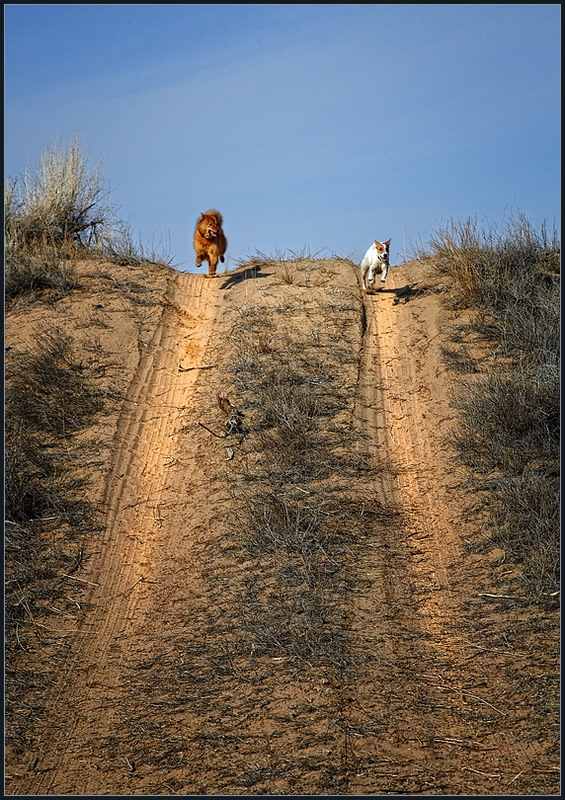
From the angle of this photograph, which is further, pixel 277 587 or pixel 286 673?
pixel 277 587

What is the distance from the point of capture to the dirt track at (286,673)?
16.5 feet

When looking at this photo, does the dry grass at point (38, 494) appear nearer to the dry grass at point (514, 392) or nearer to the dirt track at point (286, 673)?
the dirt track at point (286, 673)

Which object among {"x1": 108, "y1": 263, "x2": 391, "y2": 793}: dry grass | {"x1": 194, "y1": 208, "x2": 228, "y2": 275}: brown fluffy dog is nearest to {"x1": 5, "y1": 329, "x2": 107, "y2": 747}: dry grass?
{"x1": 108, "y1": 263, "x2": 391, "y2": 793}: dry grass

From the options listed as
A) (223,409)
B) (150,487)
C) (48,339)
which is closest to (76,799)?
(150,487)

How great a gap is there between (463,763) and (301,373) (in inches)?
244

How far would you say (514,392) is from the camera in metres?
8.93

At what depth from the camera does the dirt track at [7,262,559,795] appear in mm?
5035

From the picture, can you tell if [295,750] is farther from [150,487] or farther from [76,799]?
[150,487]

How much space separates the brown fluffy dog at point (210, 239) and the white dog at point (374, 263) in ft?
9.00

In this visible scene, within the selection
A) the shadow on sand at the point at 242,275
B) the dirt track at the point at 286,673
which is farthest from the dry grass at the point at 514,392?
the shadow on sand at the point at 242,275

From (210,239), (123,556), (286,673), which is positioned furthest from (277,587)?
(210,239)

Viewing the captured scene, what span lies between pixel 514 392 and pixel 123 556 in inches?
195

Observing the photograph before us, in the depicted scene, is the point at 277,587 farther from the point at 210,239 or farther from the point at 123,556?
the point at 210,239

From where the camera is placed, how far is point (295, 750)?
515cm
